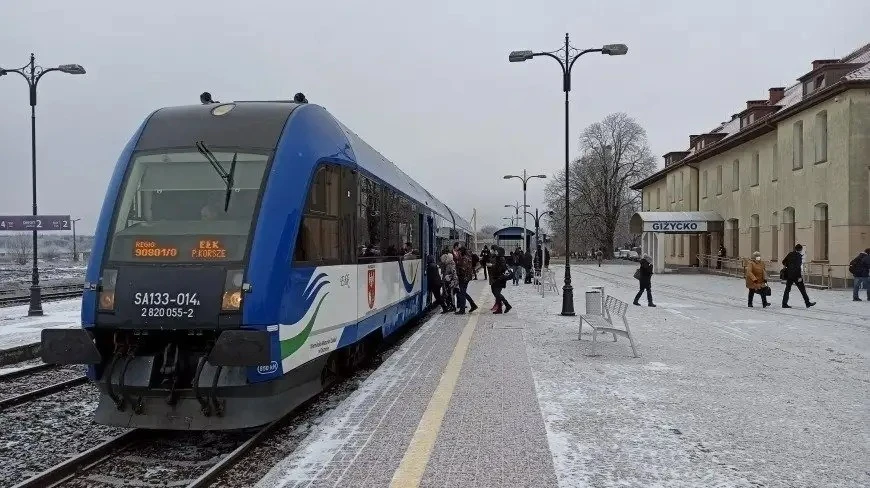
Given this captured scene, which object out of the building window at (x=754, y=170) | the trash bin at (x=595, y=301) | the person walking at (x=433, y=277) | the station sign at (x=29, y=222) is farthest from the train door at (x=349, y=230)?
the building window at (x=754, y=170)

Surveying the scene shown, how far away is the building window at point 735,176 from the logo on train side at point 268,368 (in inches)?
1425

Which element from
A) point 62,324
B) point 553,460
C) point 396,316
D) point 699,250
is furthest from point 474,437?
point 699,250

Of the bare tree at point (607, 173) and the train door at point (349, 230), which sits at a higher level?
the bare tree at point (607, 173)

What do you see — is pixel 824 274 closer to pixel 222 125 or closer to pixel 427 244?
pixel 427 244

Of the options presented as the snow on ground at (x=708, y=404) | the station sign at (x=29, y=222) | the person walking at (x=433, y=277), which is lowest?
the snow on ground at (x=708, y=404)

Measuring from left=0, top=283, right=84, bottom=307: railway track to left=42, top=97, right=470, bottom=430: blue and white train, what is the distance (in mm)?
20159

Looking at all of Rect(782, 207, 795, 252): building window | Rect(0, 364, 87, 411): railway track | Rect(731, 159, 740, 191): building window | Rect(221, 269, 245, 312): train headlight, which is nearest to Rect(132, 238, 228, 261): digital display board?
Rect(221, 269, 245, 312): train headlight

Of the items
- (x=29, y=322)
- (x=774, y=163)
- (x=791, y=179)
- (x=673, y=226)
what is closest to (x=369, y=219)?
(x=29, y=322)

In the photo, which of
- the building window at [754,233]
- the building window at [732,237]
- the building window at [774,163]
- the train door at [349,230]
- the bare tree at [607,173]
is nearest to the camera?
the train door at [349,230]

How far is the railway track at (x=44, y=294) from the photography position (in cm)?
2411

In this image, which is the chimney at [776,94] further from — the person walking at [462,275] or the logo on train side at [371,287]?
the logo on train side at [371,287]

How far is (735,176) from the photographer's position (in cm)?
3756

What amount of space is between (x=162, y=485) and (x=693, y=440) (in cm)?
422

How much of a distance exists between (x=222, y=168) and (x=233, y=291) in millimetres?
1269
